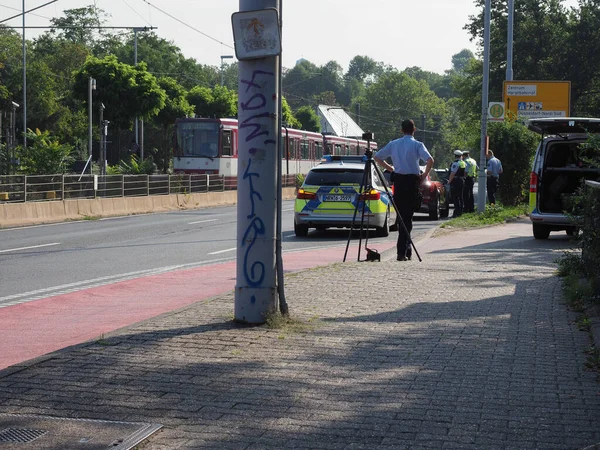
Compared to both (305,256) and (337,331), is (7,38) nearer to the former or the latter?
(305,256)

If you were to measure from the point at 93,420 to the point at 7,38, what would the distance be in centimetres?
8713

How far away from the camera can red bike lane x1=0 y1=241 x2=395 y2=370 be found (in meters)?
8.27

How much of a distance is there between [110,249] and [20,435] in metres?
12.9

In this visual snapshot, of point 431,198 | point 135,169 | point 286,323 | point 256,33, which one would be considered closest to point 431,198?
point 431,198

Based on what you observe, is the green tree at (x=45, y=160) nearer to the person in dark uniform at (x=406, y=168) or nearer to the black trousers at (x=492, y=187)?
the black trousers at (x=492, y=187)

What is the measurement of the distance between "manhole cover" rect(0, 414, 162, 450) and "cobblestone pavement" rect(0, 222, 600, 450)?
0.36 ft

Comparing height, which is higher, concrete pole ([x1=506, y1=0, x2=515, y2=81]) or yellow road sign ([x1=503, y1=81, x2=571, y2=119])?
concrete pole ([x1=506, y1=0, x2=515, y2=81])

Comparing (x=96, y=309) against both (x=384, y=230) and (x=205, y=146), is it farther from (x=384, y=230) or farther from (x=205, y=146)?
(x=205, y=146)

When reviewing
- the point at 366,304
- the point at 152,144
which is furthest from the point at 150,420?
the point at 152,144

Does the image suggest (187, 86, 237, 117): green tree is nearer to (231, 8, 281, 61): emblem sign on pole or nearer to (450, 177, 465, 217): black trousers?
(450, 177, 465, 217): black trousers

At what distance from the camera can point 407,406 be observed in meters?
5.57

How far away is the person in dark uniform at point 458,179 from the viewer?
26.4 m

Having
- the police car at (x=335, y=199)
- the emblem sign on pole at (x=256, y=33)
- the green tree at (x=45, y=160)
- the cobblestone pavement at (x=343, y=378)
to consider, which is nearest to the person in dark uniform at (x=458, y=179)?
the police car at (x=335, y=199)

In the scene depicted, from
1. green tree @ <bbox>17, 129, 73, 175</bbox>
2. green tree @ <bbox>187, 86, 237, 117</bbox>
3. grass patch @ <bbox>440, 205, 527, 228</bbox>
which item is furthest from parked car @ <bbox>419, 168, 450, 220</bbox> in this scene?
green tree @ <bbox>187, 86, 237, 117</bbox>
